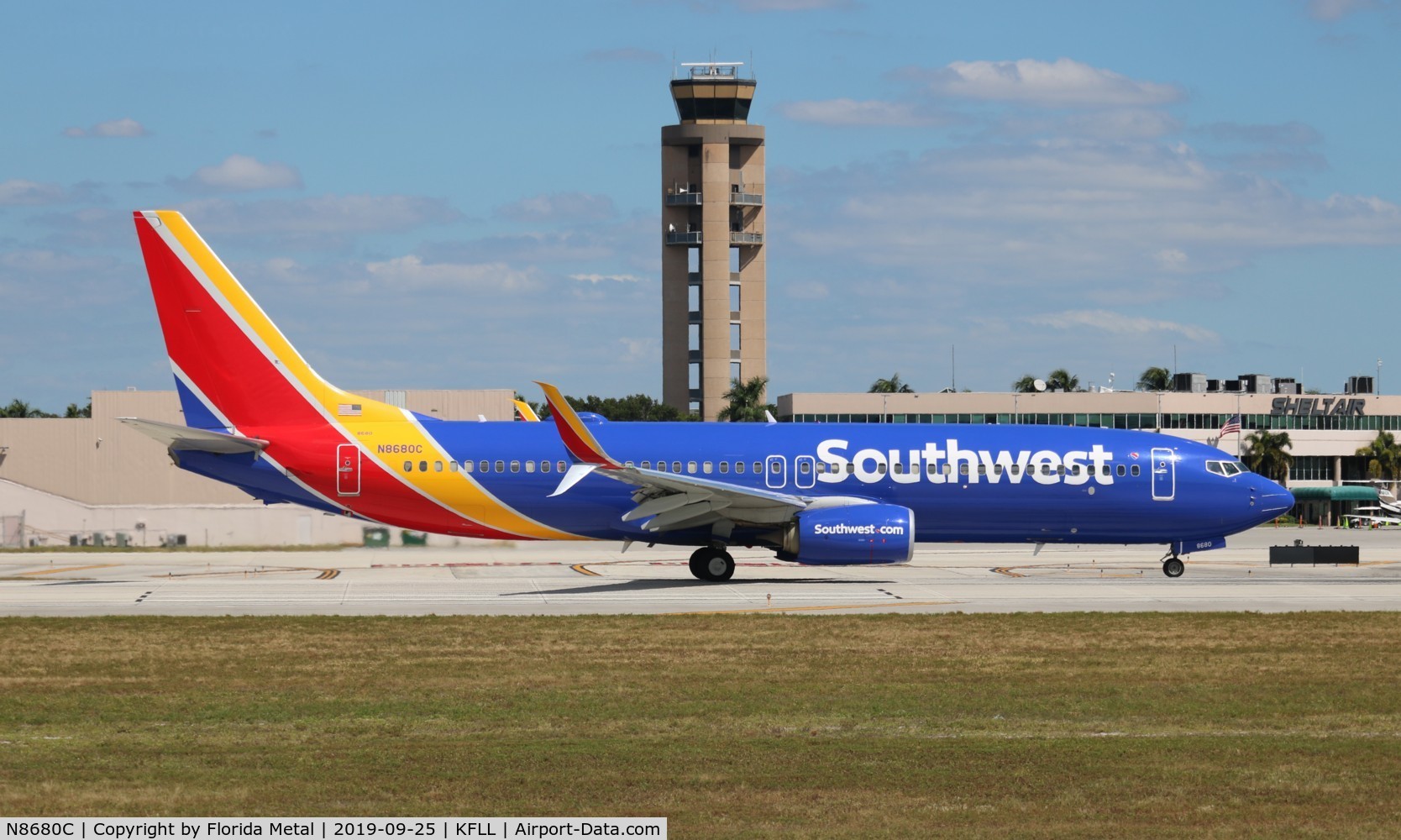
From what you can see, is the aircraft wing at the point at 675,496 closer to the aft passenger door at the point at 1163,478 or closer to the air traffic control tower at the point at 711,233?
the aft passenger door at the point at 1163,478

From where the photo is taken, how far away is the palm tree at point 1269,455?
118 metres

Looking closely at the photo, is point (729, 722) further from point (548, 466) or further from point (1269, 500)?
point (1269, 500)

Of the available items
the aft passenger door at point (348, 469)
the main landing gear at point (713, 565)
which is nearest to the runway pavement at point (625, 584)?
the main landing gear at point (713, 565)

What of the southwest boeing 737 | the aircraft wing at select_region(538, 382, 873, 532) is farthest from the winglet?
the southwest boeing 737

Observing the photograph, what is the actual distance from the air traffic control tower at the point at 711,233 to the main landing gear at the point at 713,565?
113895 mm

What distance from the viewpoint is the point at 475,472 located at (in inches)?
1431

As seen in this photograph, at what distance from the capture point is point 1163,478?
124 ft

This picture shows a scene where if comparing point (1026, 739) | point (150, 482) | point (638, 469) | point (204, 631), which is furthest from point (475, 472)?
point (150, 482)

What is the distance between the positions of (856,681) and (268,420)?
2080 centimetres

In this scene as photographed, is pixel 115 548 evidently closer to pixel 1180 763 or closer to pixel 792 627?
pixel 792 627

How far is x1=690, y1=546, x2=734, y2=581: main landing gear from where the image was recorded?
121 feet

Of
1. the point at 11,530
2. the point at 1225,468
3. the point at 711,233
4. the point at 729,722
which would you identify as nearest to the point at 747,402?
the point at 711,233

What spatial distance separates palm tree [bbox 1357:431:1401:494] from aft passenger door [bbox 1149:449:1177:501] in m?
89.7

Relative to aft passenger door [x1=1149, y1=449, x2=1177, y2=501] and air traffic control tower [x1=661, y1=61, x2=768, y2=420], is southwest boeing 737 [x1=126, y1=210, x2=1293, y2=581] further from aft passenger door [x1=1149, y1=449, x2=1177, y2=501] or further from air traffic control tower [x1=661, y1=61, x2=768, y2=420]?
air traffic control tower [x1=661, y1=61, x2=768, y2=420]
